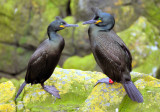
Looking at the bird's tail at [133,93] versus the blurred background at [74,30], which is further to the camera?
the blurred background at [74,30]

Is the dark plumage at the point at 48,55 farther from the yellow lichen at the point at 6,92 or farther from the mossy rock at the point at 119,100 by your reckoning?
the mossy rock at the point at 119,100

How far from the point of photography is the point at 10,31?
402 inches

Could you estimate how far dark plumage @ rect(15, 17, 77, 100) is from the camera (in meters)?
3.62

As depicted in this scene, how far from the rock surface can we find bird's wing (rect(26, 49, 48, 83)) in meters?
0.32

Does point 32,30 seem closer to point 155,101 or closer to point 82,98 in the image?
point 82,98

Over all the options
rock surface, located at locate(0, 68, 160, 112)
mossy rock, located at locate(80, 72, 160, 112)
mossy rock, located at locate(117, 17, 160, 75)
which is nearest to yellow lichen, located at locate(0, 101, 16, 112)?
rock surface, located at locate(0, 68, 160, 112)

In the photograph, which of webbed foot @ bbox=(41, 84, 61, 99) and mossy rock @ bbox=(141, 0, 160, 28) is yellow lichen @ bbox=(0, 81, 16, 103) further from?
mossy rock @ bbox=(141, 0, 160, 28)

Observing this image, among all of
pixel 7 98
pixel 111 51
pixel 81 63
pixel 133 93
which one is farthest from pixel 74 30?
pixel 133 93

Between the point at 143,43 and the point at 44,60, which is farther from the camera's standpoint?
the point at 143,43

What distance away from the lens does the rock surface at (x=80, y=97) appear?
134 inches

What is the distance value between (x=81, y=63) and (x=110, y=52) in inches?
206

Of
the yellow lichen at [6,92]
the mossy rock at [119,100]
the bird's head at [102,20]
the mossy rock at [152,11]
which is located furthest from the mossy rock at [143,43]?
the yellow lichen at [6,92]

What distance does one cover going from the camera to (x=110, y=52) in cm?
331

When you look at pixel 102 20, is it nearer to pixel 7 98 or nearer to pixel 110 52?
pixel 110 52
